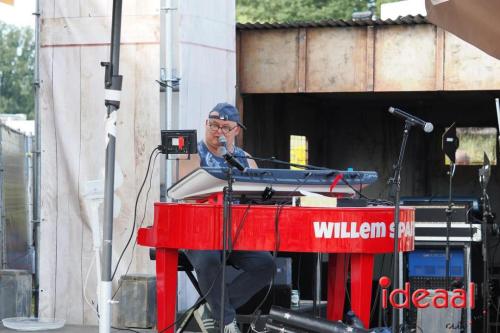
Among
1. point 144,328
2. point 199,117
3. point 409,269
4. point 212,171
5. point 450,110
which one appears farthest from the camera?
point 450,110

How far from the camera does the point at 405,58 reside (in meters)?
9.34

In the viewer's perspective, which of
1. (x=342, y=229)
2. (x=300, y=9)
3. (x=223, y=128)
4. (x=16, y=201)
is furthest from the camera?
(x=300, y=9)

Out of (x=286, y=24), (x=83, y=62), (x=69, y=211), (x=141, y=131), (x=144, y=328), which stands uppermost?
(x=286, y=24)

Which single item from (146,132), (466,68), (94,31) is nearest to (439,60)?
(466,68)

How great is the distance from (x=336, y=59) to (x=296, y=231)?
4.89 m

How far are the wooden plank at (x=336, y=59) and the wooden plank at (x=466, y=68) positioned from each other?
33.3 inches

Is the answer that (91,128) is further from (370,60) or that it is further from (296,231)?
(370,60)

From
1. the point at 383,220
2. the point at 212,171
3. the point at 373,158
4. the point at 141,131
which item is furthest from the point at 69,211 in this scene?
the point at 373,158

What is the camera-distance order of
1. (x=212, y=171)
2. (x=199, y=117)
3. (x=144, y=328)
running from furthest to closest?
(x=199, y=117), (x=144, y=328), (x=212, y=171)

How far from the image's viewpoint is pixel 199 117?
762 cm

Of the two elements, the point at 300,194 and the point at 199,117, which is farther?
the point at 199,117

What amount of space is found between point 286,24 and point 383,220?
4.88 meters

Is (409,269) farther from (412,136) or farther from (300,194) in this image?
(412,136)

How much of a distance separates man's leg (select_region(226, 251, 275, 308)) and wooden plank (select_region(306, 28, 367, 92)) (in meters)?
4.04
